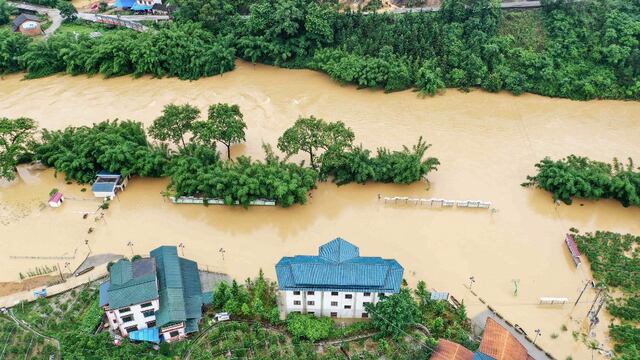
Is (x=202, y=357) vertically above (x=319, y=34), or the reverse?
(x=319, y=34)

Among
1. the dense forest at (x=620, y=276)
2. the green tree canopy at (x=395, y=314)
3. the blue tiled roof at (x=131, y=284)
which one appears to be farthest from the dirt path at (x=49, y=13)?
the dense forest at (x=620, y=276)

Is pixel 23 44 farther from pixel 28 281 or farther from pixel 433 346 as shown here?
pixel 433 346

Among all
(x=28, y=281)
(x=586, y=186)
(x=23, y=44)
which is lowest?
(x=28, y=281)

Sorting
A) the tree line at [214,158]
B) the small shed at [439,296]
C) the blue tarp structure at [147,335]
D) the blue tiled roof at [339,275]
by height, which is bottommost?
the blue tarp structure at [147,335]

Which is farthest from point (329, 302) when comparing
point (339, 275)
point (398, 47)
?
point (398, 47)

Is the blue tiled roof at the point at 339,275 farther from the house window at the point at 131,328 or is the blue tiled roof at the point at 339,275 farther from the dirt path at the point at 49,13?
the dirt path at the point at 49,13

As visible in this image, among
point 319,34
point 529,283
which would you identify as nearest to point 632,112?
point 529,283

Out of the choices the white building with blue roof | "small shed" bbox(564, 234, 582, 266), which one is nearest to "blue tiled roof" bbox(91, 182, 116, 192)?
the white building with blue roof
